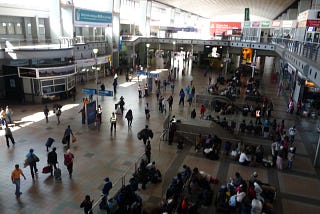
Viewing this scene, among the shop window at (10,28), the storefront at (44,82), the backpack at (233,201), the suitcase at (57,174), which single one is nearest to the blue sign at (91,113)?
the suitcase at (57,174)

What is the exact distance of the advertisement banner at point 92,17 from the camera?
27.9 m

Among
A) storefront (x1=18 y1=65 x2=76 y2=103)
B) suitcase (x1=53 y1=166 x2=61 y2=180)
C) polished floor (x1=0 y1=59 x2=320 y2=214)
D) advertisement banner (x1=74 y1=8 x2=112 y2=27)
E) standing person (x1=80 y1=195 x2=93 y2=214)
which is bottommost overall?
polished floor (x1=0 y1=59 x2=320 y2=214)

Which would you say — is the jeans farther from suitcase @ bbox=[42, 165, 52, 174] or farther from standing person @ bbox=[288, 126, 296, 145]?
standing person @ bbox=[288, 126, 296, 145]

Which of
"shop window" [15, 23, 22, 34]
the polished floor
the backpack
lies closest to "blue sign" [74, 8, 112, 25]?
"shop window" [15, 23, 22, 34]

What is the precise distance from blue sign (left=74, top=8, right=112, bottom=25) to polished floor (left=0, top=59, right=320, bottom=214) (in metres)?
12.3

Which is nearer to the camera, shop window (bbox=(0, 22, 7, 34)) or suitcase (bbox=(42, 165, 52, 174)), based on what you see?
suitcase (bbox=(42, 165, 52, 174))

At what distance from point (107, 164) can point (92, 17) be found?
22.8 metres

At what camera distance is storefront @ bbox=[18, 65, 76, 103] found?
20844 mm

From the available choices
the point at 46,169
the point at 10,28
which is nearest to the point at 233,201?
the point at 46,169

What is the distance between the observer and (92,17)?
100ft

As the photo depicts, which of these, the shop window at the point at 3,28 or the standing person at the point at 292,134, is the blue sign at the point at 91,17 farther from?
the standing person at the point at 292,134

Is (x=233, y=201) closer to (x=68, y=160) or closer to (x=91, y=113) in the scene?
(x=68, y=160)

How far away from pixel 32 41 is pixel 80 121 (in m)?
11.7

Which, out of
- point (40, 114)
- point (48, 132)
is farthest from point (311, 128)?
point (40, 114)
